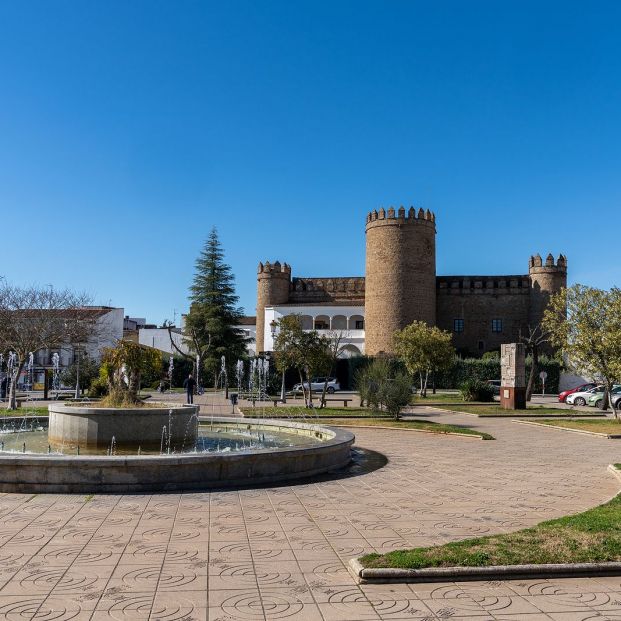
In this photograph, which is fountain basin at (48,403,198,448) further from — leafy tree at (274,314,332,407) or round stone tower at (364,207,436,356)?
round stone tower at (364,207,436,356)

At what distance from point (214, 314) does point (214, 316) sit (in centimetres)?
17

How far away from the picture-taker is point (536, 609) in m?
4.34

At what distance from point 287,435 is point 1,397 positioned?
22353 millimetres

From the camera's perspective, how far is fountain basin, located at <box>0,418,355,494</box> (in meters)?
7.97

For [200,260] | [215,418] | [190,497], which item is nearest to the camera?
[190,497]

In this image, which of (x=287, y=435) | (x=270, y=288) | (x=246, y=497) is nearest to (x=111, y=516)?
(x=246, y=497)

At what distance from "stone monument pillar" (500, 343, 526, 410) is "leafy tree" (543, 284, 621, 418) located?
3797 millimetres

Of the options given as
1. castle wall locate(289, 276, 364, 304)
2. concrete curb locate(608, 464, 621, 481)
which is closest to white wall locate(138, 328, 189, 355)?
castle wall locate(289, 276, 364, 304)

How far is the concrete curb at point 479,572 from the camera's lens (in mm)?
4828

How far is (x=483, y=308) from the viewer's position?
60562 millimetres

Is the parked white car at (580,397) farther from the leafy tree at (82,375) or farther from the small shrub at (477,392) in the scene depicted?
the leafy tree at (82,375)

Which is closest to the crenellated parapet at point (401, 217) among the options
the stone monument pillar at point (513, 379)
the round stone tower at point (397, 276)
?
the round stone tower at point (397, 276)

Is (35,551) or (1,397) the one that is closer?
(35,551)

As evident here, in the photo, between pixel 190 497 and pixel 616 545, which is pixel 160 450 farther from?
pixel 616 545
